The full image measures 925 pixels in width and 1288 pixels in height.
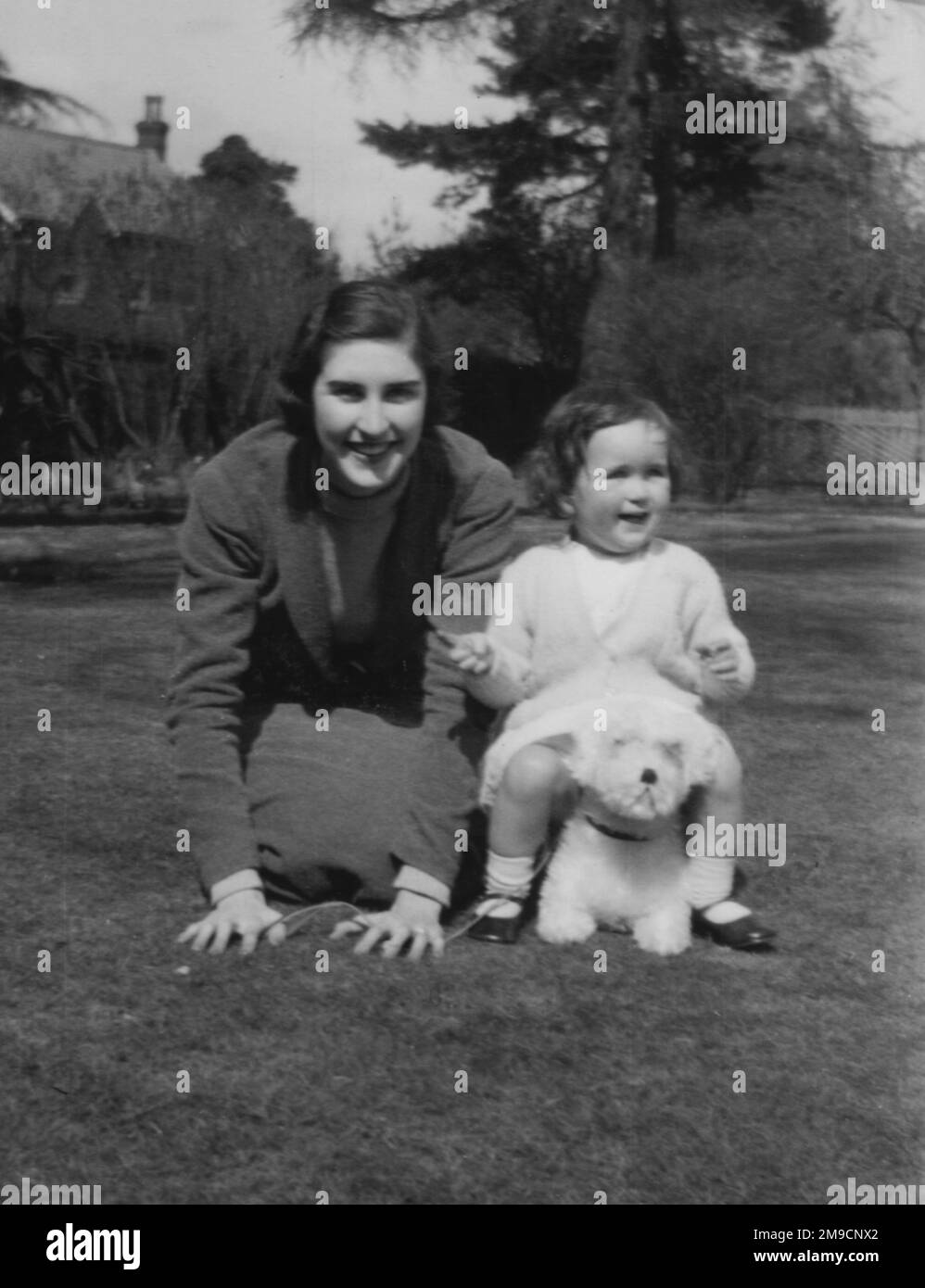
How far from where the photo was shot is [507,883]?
8.60 ft

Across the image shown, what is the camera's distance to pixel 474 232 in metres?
4.32

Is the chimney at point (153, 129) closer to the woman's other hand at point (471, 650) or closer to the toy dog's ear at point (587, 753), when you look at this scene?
the woman's other hand at point (471, 650)

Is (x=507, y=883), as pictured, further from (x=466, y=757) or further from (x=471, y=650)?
(x=471, y=650)

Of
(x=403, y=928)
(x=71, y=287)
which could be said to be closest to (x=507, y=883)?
(x=403, y=928)

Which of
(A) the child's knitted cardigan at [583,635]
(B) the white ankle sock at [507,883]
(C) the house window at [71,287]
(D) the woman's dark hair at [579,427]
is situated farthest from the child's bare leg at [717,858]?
(C) the house window at [71,287]

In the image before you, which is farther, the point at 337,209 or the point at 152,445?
the point at 152,445

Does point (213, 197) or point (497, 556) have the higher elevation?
point (213, 197)

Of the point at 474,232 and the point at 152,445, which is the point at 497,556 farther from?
the point at 152,445

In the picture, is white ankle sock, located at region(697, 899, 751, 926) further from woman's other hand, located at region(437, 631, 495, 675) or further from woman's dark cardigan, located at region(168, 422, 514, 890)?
woman's other hand, located at region(437, 631, 495, 675)

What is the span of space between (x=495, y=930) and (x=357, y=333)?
3.54 ft

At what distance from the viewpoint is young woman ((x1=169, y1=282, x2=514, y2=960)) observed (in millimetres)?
2564

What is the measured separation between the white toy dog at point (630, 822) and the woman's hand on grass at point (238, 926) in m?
0.48
